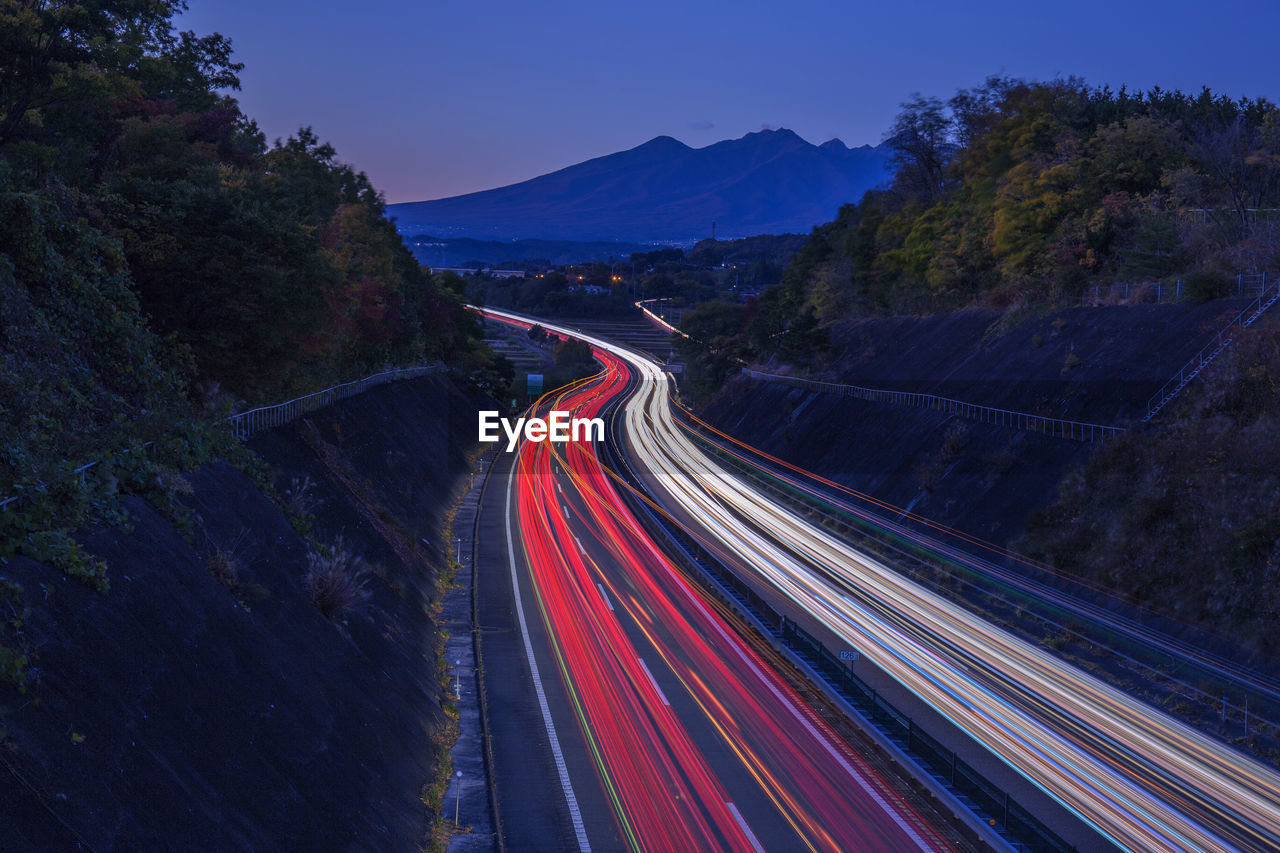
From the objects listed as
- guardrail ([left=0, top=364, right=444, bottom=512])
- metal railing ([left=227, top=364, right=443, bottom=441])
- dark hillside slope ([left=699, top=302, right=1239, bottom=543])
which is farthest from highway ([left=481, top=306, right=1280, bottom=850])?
metal railing ([left=227, top=364, right=443, bottom=441])

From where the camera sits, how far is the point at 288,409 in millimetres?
27688

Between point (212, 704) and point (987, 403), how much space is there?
35.0 meters

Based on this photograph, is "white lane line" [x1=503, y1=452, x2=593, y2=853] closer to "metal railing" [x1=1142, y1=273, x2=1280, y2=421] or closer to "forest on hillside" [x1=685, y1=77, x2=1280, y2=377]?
"metal railing" [x1=1142, y1=273, x2=1280, y2=421]

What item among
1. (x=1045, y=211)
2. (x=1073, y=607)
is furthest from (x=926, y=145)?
Answer: (x=1073, y=607)

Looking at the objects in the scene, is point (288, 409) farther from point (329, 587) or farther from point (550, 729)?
point (550, 729)

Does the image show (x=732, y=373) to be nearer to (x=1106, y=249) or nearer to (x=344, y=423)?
(x=1106, y=249)

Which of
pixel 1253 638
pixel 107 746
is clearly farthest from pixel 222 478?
pixel 1253 638

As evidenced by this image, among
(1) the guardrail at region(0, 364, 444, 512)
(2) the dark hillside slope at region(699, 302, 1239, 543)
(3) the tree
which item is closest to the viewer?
(1) the guardrail at region(0, 364, 444, 512)

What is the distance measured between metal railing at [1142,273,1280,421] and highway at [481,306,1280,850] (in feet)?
31.9

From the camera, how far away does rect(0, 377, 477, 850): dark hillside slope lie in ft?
27.6

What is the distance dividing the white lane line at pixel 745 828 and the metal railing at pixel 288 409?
41.5ft

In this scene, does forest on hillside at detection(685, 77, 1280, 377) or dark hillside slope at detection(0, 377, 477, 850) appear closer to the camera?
dark hillside slope at detection(0, 377, 477, 850)

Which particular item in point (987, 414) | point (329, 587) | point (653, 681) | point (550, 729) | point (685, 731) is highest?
point (329, 587)

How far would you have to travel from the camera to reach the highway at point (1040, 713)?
1525cm
